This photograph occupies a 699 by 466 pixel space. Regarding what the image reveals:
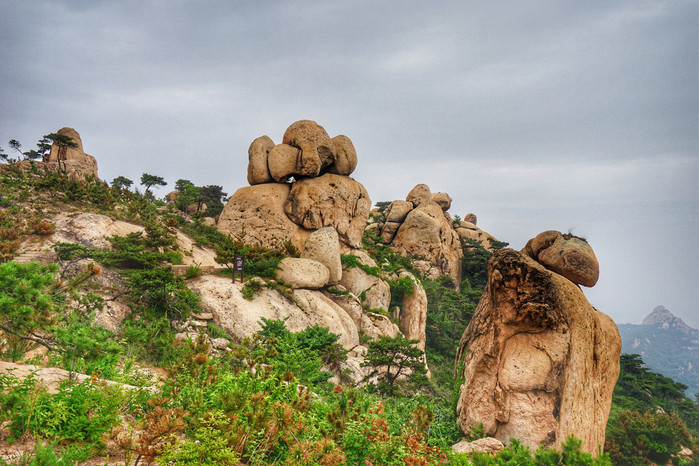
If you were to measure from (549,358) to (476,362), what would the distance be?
121 centimetres

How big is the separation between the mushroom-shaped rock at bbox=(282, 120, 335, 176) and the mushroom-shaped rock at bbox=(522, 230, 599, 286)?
46.9ft

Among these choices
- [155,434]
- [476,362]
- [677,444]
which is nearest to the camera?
[155,434]

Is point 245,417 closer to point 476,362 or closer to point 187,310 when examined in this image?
point 476,362

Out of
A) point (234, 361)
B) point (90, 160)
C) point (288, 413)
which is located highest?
point (90, 160)

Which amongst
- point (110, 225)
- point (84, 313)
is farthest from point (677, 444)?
point (110, 225)

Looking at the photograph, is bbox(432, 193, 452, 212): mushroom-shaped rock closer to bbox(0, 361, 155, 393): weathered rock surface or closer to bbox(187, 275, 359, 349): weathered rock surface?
bbox(187, 275, 359, 349): weathered rock surface

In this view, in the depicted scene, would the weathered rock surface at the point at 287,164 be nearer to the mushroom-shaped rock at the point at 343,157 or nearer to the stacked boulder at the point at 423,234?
the mushroom-shaped rock at the point at 343,157

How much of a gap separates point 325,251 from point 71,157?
97.4 feet

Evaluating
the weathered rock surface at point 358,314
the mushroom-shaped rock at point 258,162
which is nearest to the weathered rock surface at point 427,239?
the weathered rock surface at point 358,314

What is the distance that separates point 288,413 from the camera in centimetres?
324

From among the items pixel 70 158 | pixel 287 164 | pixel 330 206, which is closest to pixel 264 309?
pixel 330 206

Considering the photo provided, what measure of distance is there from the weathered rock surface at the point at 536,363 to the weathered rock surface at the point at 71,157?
34.2m

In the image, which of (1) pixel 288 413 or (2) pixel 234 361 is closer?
(1) pixel 288 413

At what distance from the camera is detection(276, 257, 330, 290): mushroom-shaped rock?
1466cm
